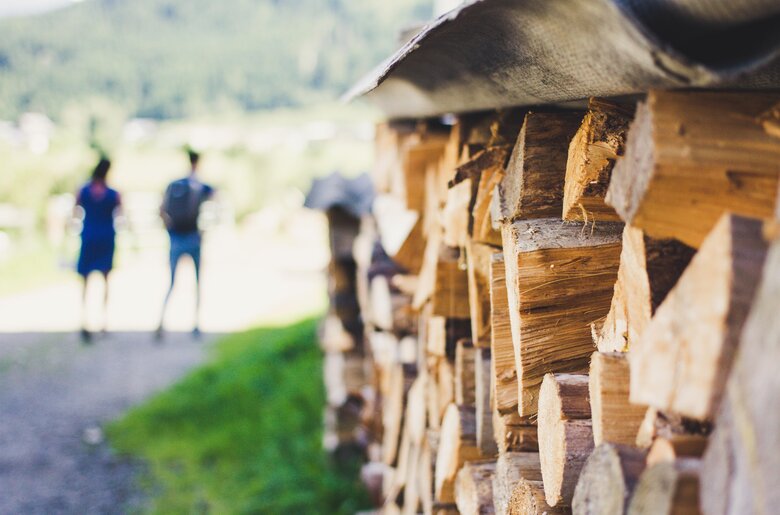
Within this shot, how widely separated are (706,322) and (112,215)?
5984mm

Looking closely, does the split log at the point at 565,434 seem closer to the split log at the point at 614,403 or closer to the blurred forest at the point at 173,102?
the split log at the point at 614,403

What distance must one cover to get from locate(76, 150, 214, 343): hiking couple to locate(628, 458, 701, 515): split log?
565 centimetres

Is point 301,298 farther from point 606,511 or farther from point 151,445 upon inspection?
point 606,511

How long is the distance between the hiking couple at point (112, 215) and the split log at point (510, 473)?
16.5 ft

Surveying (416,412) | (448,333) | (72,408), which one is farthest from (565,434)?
(72,408)

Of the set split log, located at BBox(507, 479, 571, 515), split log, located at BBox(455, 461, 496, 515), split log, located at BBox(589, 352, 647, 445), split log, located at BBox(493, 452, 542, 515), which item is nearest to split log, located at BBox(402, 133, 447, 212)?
split log, located at BBox(455, 461, 496, 515)

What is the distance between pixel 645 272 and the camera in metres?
1.01

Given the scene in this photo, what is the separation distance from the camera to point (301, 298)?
28.3 ft

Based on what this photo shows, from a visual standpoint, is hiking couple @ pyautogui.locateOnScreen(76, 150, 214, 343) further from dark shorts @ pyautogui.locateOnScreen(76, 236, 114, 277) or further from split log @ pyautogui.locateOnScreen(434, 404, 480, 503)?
split log @ pyautogui.locateOnScreen(434, 404, 480, 503)

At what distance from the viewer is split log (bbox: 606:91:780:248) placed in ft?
2.90

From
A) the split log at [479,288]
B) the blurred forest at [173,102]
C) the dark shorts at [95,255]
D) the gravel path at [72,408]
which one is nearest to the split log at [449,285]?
the split log at [479,288]

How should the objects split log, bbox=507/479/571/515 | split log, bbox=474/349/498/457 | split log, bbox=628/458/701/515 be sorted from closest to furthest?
split log, bbox=628/458/701/515 → split log, bbox=507/479/571/515 → split log, bbox=474/349/498/457

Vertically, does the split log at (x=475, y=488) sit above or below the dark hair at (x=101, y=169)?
below

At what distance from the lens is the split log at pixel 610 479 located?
914mm
